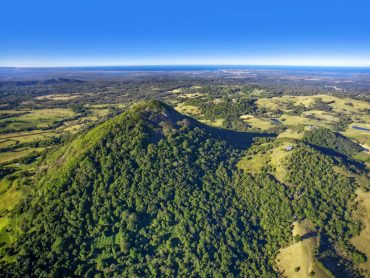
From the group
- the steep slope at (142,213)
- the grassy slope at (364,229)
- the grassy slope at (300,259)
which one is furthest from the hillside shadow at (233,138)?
the grassy slope at (300,259)

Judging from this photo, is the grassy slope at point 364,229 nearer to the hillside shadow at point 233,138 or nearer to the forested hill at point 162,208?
the forested hill at point 162,208

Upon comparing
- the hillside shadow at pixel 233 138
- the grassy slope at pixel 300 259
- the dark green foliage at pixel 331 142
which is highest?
the hillside shadow at pixel 233 138

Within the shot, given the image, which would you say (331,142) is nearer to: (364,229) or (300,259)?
(364,229)

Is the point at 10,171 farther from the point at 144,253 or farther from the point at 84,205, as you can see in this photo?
the point at 144,253

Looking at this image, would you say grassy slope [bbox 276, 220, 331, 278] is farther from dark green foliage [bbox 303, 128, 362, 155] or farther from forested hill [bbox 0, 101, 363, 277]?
dark green foliage [bbox 303, 128, 362, 155]

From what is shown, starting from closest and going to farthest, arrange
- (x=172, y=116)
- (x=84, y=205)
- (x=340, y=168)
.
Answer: (x=84, y=205), (x=340, y=168), (x=172, y=116)

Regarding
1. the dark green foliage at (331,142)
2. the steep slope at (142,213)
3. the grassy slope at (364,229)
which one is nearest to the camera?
the steep slope at (142,213)

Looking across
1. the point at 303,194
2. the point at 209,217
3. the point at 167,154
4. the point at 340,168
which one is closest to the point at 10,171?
the point at 167,154
